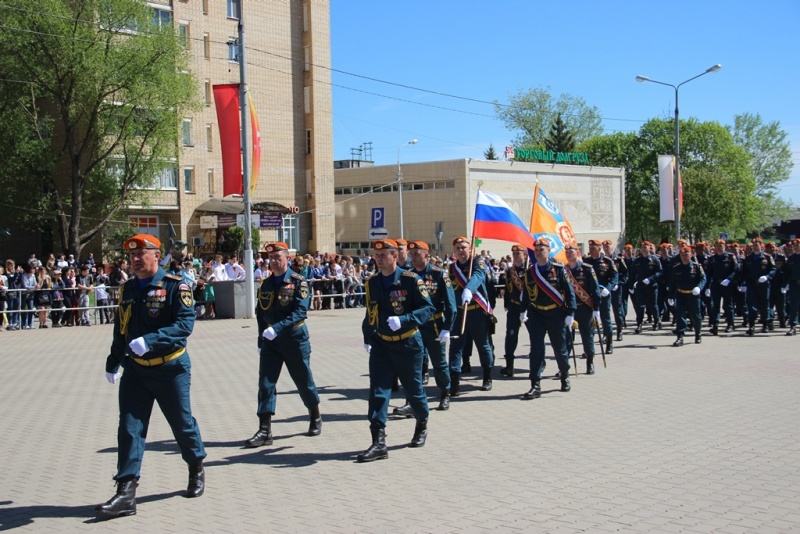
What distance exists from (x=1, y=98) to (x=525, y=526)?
33.7 m

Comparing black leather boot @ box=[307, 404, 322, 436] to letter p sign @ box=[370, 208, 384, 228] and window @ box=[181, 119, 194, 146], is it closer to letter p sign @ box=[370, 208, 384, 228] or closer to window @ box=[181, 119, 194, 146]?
letter p sign @ box=[370, 208, 384, 228]

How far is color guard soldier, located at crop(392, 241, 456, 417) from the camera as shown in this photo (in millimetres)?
9766

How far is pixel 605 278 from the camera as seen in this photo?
15688mm

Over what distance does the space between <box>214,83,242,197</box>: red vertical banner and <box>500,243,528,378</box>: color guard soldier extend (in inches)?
496

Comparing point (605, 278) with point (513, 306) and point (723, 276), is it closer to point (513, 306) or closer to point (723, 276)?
point (513, 306)

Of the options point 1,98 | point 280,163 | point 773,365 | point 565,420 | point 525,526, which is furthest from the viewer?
point 280,163

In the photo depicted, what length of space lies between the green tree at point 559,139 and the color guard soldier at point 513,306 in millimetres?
65754

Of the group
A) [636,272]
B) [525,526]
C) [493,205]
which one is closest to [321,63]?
[636,272]

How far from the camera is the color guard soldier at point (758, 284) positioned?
1828 centimetres

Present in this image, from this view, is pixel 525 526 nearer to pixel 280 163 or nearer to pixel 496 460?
pixel 496 460

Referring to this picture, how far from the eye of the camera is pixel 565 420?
922cm

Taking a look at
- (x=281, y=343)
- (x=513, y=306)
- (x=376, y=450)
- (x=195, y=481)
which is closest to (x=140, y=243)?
(x=195, y=481)

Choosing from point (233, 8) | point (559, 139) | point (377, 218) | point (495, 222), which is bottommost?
point (495, 222)

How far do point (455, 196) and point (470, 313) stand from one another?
40.0m
